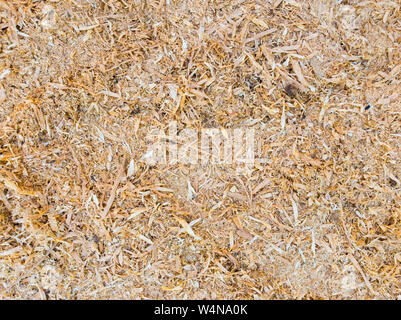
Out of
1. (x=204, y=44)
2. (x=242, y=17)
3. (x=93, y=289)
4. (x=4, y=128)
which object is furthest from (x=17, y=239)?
(x=242, y=17)

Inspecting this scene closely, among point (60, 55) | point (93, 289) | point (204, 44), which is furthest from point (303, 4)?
point (93, 289)

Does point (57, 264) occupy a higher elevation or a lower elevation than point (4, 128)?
lower

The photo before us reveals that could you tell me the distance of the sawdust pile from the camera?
1.75 metres

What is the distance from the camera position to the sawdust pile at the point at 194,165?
175cm

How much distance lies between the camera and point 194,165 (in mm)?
1774

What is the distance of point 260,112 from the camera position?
1.79 metres

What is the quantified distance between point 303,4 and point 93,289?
80.6 inches

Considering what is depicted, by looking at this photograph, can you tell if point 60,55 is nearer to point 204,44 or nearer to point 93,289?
point 204,44

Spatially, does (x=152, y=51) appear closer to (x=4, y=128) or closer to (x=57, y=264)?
(x=4, y=128)

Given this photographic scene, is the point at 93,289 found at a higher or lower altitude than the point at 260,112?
lower
